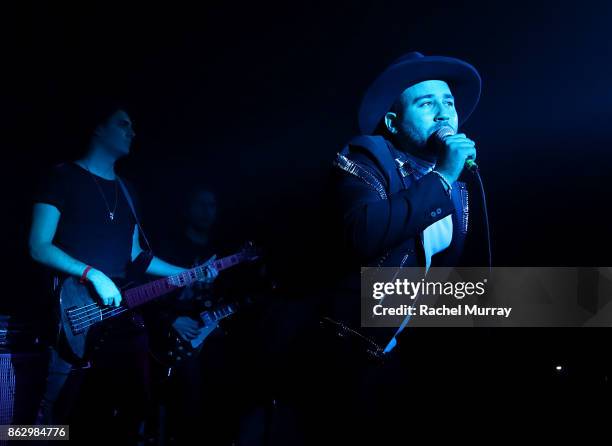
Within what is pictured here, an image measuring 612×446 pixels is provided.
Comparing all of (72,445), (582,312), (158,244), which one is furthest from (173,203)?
(582,312)

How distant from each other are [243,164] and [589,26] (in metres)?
2.04

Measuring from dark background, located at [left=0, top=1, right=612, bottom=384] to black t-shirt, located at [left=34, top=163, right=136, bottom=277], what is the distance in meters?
0.78

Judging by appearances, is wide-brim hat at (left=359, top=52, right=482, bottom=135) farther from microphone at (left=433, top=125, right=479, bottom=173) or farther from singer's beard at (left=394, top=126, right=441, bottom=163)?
microphone at (left=433, top=125, right=479, bottom=173)

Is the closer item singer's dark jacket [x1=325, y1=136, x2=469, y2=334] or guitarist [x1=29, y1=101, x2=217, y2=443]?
singer's dark jacket [x1=325, y1=136, x2=469, y2=334]

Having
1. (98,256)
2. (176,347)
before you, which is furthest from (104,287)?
(176,347)

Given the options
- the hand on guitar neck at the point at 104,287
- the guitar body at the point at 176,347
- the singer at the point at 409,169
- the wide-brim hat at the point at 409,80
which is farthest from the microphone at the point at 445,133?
the guitar body at the point at 176,347

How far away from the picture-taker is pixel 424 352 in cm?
167

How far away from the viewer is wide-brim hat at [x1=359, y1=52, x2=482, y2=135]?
1.55 m

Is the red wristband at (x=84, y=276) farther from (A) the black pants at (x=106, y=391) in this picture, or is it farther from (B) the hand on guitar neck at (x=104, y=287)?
(A) the black pants at (x=106, y=391)

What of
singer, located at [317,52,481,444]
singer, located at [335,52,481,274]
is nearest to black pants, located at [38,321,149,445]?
singer, located at [317,52,481,444]

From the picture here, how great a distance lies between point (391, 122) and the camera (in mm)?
1635

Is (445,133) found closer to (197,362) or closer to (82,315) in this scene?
(82,315)

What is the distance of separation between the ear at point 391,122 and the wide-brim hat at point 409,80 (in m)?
0.03

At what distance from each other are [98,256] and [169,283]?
51 cm
